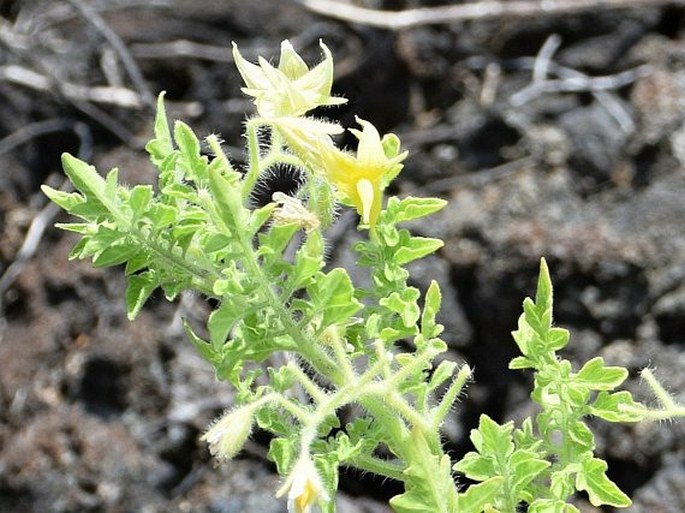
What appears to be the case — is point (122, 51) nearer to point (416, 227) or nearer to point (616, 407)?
point (416, 227)

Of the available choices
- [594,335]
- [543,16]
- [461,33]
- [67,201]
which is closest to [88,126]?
[461,33]

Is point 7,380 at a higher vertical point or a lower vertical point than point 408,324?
lower

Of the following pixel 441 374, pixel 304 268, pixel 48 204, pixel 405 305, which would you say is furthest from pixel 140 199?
pixel 48 204

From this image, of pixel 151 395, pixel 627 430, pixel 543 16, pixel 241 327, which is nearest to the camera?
pixel 241 327

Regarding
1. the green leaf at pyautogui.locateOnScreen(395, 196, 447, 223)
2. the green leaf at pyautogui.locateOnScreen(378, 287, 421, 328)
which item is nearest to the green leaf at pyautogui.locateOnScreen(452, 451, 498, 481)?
the green leaf at pyautogui.locateOnScreen(378, 287, 421, 328)

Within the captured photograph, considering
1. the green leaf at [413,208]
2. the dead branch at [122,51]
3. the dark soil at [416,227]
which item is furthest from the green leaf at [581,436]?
the dead branch at [122,51]

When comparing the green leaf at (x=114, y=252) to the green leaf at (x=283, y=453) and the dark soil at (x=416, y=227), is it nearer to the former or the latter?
the green leaf at (x=283, y=453)

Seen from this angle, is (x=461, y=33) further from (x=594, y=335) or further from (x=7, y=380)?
(x=7, y=380)
